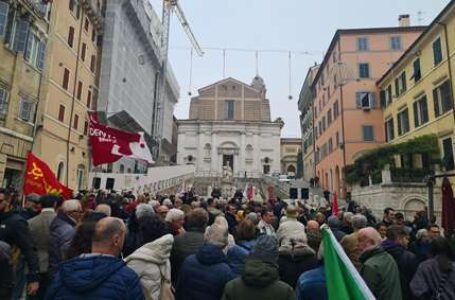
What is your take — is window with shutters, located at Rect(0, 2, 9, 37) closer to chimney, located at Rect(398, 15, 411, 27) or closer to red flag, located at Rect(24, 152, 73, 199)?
red flag, located at Rect(24, 152, 73, 199)

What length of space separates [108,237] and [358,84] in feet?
116

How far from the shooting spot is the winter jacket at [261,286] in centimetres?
286

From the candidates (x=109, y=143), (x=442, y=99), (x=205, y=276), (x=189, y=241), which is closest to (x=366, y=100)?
(x=442, y=99)

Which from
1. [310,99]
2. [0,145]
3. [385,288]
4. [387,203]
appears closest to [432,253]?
[385,288]

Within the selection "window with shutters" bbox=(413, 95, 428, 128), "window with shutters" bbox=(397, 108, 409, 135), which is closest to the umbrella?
"window with shutters" bbox=(413, 95, 428, 128)

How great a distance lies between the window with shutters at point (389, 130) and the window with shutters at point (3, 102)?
28.5 m

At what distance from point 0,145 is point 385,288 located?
1718 centimetres

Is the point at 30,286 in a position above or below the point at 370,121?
below

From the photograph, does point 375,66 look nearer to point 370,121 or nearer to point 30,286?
point 370,121

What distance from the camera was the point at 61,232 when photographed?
15.3 ft

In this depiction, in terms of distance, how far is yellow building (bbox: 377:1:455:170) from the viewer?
72.3 ft

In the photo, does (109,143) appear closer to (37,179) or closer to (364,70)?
(37,179)

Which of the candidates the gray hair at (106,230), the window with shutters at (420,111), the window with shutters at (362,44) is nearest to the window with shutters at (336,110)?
the window with shutters at (362,44)

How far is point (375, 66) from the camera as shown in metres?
35.1
